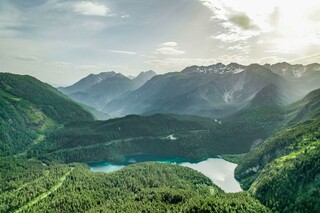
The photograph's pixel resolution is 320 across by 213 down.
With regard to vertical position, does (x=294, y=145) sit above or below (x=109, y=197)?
above

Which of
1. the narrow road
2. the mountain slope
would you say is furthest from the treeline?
the mountain slope

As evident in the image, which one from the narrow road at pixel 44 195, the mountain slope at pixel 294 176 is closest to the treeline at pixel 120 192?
the narrow road at pixel 44 195

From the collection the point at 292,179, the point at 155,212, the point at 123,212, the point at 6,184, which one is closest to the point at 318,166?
the point at 292,179

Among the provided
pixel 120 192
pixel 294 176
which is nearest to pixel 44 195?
pixel 120 192

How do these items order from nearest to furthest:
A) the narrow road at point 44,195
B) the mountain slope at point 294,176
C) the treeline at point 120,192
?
1. the mountain slope at point 294,176
2. the treeline at point 120,192
3. the narrow road at point 44,195

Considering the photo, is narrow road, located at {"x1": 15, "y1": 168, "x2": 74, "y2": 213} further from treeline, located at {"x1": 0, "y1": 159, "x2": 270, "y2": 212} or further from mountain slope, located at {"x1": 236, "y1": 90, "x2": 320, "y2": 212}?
mountain slope, located at {"x1": 236, "y1": 90, "x2": 320, "y2": 212}

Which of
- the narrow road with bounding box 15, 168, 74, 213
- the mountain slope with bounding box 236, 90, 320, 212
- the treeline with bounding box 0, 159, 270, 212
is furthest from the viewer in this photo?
the narrow road with bounding box 15, 168, 74, 213

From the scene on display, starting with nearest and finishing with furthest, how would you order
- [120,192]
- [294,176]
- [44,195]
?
[294,176]
[44,195]
[120,192]

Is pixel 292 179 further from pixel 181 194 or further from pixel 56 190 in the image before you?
pixel 56 190

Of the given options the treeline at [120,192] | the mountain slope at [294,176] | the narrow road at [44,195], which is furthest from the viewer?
the narrow road at [44,195]

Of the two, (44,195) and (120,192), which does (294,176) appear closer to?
(120,192)

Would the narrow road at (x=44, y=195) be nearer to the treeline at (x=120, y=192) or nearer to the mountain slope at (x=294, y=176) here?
the treeline at (x=120, y=192)
